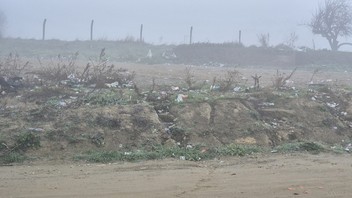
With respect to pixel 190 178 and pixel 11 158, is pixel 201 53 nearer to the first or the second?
pixel 11 158

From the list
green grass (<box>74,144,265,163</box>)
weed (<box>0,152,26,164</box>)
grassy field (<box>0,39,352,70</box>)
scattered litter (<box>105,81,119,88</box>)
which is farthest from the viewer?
grassy field (<box>0,39,352,70</box>)

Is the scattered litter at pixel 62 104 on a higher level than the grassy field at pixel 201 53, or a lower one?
lower

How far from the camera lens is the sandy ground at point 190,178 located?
5.13 m

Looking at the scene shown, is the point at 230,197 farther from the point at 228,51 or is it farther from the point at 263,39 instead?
the point at 263,39

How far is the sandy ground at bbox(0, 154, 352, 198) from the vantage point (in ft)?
16.8

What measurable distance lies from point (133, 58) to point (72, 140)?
16.1m

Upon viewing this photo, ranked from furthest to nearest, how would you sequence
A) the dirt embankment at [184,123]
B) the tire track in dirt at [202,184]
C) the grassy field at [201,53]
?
the grassy field at [201,53] → the dirt embankment at [184,123] → the tire track in dirt at [202,184]

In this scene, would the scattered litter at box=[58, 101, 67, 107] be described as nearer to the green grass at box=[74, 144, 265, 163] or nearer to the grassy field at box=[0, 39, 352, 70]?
the green grass at box=[74, 144, 265, 163]

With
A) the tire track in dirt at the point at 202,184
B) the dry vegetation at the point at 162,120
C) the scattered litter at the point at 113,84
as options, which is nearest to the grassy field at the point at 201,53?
the scattered litter at the point at 113,84

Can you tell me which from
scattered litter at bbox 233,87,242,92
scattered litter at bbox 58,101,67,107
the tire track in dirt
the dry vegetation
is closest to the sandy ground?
the tire track in dirt

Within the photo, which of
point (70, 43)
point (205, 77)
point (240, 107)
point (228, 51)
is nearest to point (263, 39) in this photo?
point (228, 51)

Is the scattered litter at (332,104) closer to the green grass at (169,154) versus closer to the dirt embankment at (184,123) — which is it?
the dirt embankment at (184,123)

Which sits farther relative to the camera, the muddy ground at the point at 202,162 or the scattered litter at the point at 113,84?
the scattered litter at the point at 113,84

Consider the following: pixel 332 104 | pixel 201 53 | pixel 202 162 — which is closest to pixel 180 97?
pixel 202 162
